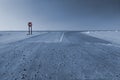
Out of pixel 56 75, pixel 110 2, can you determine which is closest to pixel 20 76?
pixel 56 75

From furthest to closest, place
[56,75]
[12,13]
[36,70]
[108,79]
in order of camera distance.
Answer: [12,13] → [36,70] → [56,75] → [108,79]

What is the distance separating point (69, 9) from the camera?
24344mm

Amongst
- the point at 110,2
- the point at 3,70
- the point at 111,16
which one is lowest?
the point at 3,70

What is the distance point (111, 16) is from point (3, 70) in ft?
77.2

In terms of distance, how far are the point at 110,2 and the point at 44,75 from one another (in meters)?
23.8

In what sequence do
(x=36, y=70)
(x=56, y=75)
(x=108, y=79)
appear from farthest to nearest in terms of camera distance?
(x=36, y=70), (x=56, y=75), (x=108, y=79)

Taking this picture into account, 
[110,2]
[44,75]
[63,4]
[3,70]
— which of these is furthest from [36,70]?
[110,2]

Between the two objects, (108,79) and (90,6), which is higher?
(90,6)

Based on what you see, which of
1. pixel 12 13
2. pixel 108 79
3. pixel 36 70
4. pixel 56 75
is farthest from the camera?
pixel 12 13

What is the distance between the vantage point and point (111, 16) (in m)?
24.4

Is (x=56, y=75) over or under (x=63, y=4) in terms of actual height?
under

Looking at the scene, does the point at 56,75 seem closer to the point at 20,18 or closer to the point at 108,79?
the point at 108,79

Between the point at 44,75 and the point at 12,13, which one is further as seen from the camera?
the point at 12,13

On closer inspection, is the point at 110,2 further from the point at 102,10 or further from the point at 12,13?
the point at 12,13
